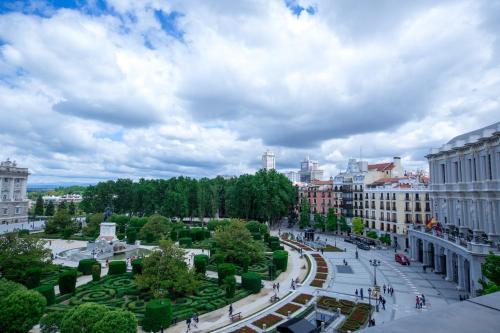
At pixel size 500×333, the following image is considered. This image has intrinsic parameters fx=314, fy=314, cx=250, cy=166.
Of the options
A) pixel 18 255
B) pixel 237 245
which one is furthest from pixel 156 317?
pixel 18 255

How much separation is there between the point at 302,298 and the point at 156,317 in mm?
14492

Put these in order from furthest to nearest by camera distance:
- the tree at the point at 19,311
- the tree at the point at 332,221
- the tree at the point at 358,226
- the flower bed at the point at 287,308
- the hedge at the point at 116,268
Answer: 1. the tree at the point at 332,221
2. the tree at the point at 358,226
3. the hedge at the point at 116,268
4. the flower bed at the point at 287,308
5. the tree at the point at 19,311

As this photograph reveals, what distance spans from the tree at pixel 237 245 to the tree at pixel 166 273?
11.3m

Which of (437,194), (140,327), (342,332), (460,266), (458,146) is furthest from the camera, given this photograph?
(437,194)

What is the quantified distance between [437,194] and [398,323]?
53.2 m

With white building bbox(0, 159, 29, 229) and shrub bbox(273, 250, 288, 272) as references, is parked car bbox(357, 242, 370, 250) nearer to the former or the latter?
shrub bbox(273, 250, 288, 272)

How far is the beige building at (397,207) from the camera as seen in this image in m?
59.8

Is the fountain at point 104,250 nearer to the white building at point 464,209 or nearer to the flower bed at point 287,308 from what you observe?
the flower bed at point 287,308

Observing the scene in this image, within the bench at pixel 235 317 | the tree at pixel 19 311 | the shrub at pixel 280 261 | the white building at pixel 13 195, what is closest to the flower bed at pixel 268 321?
the bench at pixel 235 317

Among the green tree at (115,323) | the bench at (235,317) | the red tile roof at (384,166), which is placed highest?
the red tile roof at (384,166)

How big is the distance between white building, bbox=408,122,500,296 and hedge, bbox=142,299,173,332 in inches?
1113

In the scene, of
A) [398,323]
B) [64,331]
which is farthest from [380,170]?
[398,323]

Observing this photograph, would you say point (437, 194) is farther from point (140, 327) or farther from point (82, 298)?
point (82, 298)

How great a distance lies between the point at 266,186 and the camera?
81188 millimetres
